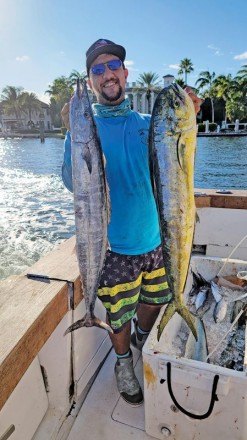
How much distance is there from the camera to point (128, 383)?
101 inches

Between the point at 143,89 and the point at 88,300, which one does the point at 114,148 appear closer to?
the point at 88,300

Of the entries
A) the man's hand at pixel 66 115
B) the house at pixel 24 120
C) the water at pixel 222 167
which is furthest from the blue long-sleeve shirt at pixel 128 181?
the house at pixel 24 120

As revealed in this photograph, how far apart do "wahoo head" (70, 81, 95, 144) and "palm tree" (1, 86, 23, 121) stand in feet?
287

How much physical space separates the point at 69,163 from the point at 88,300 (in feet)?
2.96

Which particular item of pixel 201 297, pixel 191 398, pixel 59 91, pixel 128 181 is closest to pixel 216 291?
pixel 201 297

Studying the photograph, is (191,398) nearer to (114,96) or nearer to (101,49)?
(114,96)

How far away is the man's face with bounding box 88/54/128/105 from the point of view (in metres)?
2.24

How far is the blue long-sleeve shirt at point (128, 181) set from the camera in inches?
90.1

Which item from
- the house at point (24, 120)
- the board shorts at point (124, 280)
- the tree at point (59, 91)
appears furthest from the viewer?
the house at point (24, 120)

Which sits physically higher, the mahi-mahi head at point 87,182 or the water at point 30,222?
the mahi-mahi head at point 87,182

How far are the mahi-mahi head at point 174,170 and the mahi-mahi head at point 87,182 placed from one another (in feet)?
0.99

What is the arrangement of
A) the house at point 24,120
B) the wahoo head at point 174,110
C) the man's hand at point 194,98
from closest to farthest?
the wahoo head at point 174,110 < the man's hand at point 194,98 < the house at point 24,120

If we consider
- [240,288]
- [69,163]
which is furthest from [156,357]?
[240,288]

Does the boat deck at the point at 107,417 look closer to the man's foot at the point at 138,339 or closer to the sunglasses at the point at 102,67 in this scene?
the man's foot at the point at 138,339
